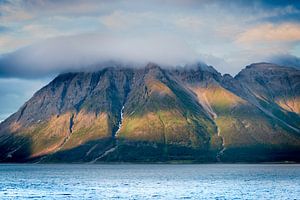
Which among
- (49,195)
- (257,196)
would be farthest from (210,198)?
(49,195)

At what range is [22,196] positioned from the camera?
119375mm

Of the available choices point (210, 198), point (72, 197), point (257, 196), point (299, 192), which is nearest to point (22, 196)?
point (72, 197)

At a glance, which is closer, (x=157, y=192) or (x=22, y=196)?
(x=22, y=196)

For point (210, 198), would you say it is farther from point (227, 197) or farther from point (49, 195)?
point (49, 195)

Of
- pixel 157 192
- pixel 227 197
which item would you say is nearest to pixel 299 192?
pixel 227 197

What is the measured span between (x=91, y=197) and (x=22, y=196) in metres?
15.6

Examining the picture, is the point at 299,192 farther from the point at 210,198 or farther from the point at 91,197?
the point at 91,197

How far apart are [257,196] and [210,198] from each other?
1237 centimetres

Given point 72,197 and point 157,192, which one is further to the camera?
point 157,192

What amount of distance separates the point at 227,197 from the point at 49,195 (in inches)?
1556

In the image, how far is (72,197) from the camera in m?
116

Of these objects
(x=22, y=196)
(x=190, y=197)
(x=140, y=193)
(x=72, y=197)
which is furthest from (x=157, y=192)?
(x=22, y=196)

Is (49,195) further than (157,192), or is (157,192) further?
(157,192)

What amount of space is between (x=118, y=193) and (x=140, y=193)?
5.18m
